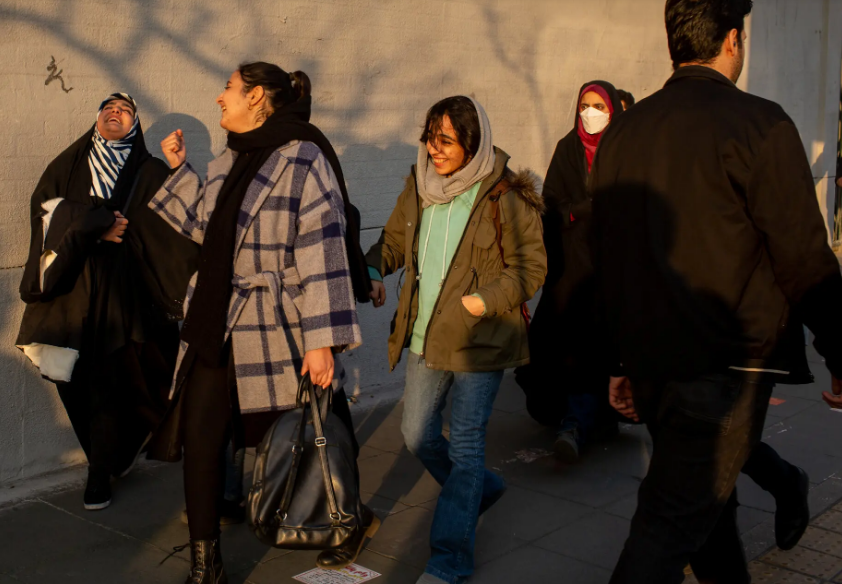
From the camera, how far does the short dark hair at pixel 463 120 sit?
3877 mm

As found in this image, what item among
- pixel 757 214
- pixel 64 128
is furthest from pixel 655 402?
pixel 64 128

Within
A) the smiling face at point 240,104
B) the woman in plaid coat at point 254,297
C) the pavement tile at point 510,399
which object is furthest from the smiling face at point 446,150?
the pavement tile at point 510,399

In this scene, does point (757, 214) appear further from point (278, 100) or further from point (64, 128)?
point (64, 128)

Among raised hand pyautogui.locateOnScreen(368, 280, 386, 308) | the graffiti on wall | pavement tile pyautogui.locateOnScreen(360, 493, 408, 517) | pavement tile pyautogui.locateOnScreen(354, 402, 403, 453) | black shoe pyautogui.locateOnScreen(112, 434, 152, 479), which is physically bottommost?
pavement tile pyautogui.locateOnScreen(360, 493, 408, 517)

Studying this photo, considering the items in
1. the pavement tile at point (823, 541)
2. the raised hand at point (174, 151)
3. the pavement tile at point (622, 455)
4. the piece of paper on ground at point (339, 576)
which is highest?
the raised hand at point (174, 151)

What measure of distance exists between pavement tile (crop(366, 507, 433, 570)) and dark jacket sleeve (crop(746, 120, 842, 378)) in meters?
2.00

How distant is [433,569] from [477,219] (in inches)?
52.5

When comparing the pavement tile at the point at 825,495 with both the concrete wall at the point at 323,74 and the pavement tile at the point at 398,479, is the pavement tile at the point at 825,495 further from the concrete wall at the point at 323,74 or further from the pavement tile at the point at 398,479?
the concrete wall at the point at 323,74

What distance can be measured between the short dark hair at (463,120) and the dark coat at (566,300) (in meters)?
1.49

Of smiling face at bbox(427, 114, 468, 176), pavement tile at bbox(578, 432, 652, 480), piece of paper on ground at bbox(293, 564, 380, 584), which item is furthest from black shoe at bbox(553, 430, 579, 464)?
smiling face at bbox(427, 114, 468, 176)

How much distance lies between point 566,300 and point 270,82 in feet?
7.89

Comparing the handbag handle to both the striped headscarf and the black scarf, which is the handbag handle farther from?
the striped headscarf

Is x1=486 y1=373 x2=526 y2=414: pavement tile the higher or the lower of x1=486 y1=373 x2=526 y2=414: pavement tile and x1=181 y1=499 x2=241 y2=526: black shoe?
the higher

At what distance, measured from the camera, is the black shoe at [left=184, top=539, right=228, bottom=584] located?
11.7ft
